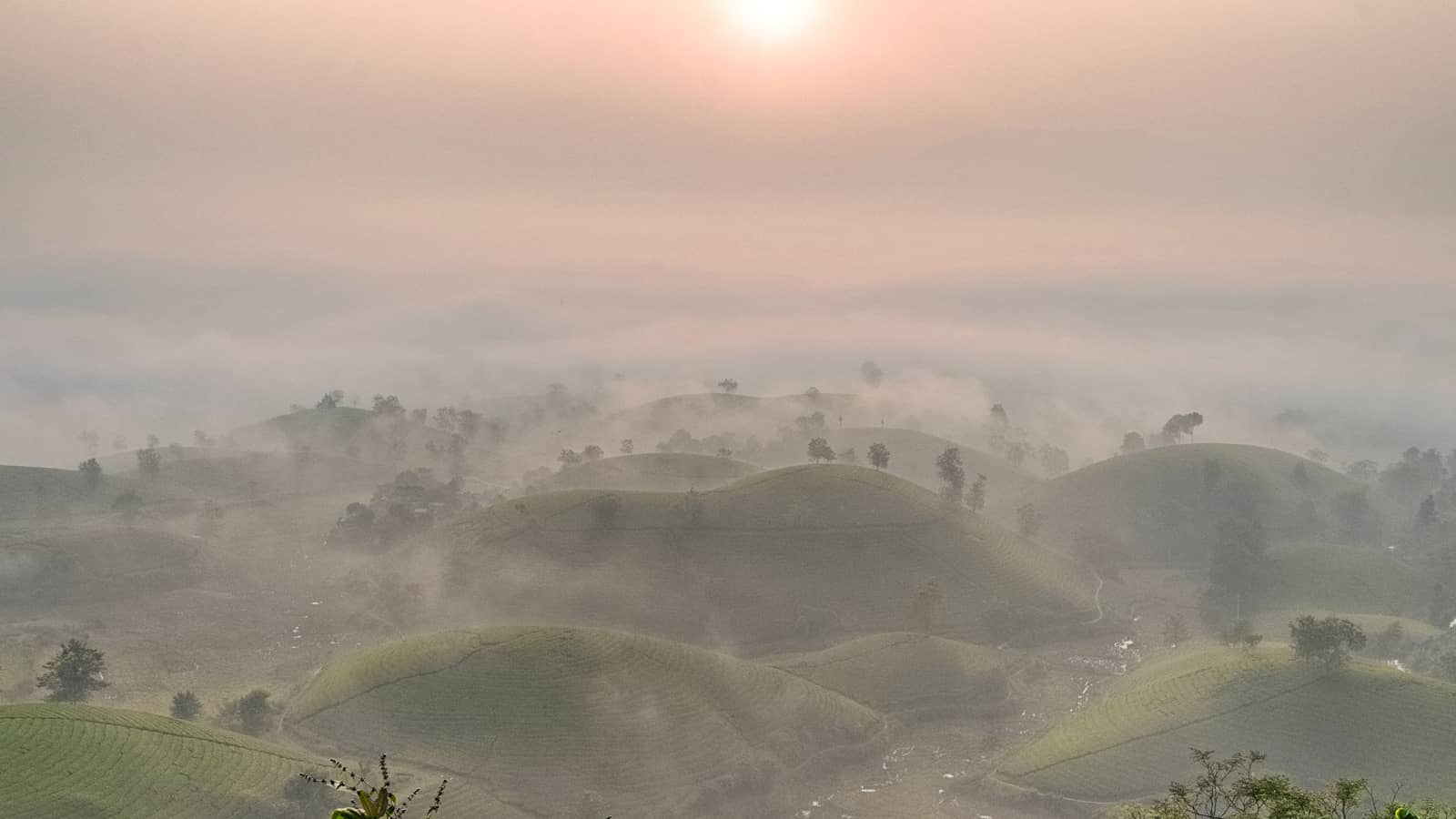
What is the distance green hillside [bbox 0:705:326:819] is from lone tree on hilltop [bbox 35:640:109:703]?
19.1 metres

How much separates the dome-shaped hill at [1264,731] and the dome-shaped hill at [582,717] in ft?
90.2

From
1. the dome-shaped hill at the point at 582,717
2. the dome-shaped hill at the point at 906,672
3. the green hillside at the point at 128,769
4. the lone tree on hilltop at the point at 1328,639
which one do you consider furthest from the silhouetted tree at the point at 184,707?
the lone tree on hilltop at the point at 1328,639

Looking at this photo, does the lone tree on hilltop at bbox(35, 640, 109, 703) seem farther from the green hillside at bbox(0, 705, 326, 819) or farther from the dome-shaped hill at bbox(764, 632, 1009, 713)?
the dome-shaped hill at bbox(764, 632, 1009, 713)

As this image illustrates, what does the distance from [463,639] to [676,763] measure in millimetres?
39762

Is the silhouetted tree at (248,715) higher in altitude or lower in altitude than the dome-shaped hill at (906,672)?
lower

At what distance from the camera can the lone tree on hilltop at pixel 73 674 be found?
130875mm

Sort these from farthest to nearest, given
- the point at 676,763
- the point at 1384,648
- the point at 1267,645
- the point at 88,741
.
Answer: the point at 1384,648
the point at 1267,645
the point at 676,763
the point at 88,741

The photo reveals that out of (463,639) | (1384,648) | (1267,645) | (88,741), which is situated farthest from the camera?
(1384,648)

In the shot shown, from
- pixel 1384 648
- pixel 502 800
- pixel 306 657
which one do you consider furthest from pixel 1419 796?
pixel 306 657

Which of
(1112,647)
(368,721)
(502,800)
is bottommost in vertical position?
(502,800)

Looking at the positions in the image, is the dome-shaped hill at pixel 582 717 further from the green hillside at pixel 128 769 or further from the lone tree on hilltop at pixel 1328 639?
the lone tree on hilltop at pixel 1328 639

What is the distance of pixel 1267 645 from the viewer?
529 ft

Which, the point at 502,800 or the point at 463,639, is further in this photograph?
the point at 463,639

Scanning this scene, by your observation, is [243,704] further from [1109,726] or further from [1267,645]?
[1267,645]
